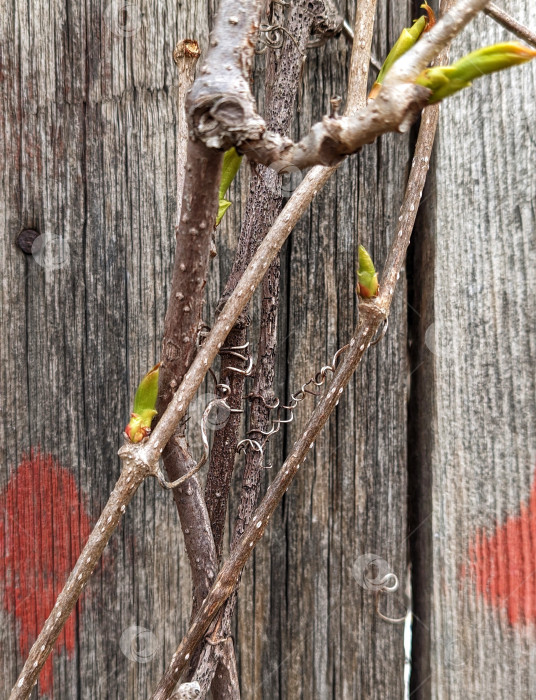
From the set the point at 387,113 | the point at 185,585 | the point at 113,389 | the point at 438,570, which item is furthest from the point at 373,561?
the point at 387,113

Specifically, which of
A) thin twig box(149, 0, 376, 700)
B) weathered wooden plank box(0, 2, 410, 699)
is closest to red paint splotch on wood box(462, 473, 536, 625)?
weathered wooden plank box(0, 2, 410, 699)

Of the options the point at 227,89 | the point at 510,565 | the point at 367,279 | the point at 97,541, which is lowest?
the point at 510,565

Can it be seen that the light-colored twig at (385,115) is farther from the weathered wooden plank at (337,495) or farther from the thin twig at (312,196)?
the weathered wooden plank at (337,495)

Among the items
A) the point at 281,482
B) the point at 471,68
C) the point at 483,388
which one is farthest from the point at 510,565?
the point at 471,68

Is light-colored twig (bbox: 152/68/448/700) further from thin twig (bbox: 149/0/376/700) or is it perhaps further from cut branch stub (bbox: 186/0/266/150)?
cut branch stub (bbox: 186/0/266/150)

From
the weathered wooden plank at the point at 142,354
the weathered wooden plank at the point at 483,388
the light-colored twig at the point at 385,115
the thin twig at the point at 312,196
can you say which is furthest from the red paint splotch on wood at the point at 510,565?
the light-colored twig at the point at 385,115

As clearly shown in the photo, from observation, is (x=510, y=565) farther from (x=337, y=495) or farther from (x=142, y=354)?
(x=142, y=354)
